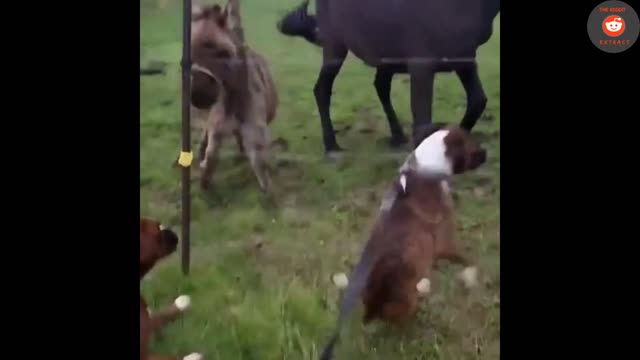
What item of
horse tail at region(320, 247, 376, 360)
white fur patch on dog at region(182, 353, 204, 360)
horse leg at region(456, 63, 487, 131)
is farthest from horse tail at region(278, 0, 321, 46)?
white fur patch on dog at region(182, 353, 204, 360)

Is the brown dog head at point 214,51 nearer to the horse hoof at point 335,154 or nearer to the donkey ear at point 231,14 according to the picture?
the donkey ear at point 231,14

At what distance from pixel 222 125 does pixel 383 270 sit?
0.71 meters

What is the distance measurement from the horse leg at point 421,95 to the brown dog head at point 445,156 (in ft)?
0.15

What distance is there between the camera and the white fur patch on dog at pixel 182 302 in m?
2.55

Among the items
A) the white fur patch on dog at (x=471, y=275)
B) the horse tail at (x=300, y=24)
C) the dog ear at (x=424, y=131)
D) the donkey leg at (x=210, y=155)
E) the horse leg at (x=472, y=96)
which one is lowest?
the white fur patch on dog at (x=471, y=275)

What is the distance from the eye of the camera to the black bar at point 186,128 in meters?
2.54

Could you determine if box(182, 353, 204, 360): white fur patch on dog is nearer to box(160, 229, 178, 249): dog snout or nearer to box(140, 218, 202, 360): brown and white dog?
box(140, 218, 202, 360): brown and white dog

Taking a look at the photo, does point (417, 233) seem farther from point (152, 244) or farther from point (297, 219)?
point (152, 244)

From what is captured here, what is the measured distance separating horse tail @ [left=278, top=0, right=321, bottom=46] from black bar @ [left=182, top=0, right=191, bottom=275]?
0.31 metres

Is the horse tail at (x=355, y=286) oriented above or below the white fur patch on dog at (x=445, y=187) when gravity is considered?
below

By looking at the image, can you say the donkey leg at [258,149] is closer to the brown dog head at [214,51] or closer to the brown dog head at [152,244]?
the brown dog head at [214,51]
